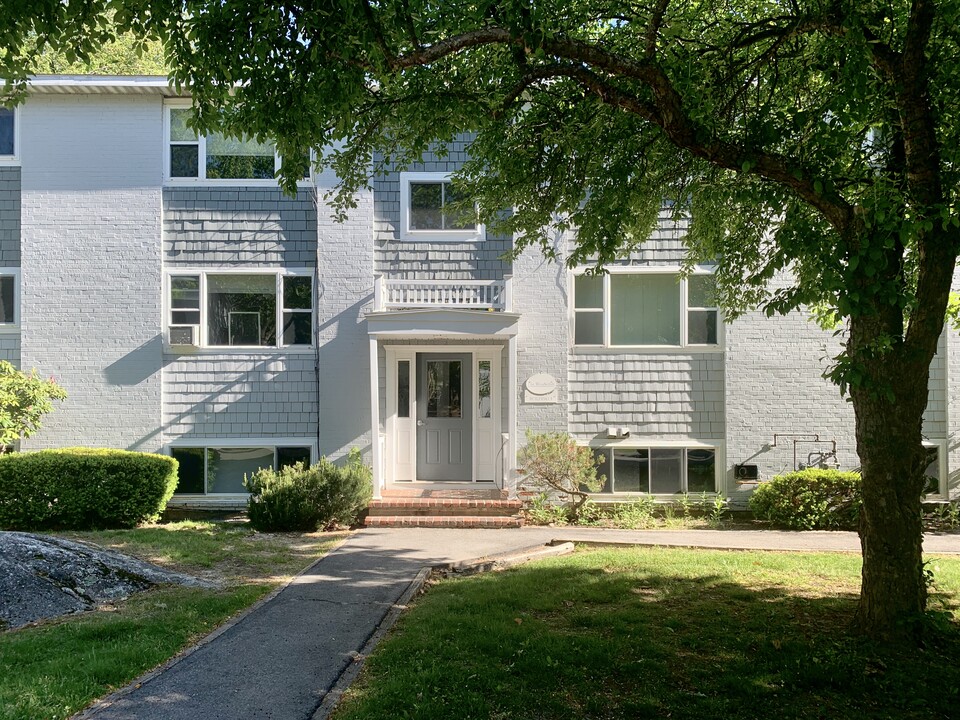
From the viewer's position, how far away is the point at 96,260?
13898 millimetres

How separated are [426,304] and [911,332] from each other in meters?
Result: 8.56

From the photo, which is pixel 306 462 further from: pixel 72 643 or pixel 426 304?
pixel 72 643

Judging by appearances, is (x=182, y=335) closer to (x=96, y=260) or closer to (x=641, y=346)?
(x=96, y=260)

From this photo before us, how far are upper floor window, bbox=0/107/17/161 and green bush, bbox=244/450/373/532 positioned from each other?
7.83 meters

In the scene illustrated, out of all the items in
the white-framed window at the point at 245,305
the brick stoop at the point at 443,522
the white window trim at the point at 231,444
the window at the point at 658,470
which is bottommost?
the brick stoop at the point at 443,522

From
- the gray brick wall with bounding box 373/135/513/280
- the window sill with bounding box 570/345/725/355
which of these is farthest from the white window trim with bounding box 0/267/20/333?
the window sill with bounding box 570/345/725/355

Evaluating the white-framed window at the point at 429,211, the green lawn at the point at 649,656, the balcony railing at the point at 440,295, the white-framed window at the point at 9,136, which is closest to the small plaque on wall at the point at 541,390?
the balcony railing at the point at 440,295

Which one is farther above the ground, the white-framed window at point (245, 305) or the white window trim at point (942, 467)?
the white-framed window at point (245, 305)

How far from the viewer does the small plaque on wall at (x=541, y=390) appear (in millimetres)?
13906

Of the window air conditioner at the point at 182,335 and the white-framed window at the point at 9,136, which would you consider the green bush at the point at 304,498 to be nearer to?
the window air conditioner at the point at 182,335

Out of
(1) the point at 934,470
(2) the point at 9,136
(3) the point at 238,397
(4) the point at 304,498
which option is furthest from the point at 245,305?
(1) the point at 934,470

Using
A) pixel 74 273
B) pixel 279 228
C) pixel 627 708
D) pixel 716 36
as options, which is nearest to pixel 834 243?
pixel 716 36

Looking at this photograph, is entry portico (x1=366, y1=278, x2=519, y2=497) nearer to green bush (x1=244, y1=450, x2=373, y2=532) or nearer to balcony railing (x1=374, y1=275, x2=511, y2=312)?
balcony railing (x1=374, y1=275, x2=511, y2=312)

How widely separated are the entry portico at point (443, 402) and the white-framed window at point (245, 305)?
1694 mm
